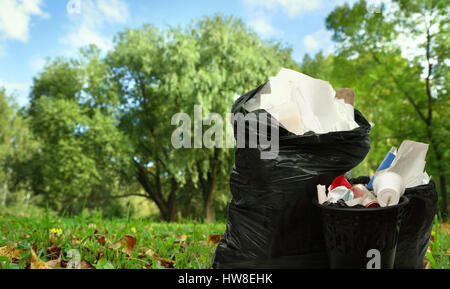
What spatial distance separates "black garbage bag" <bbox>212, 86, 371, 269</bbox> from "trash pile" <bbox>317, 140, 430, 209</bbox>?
4.7 inches

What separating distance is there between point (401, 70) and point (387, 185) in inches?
411

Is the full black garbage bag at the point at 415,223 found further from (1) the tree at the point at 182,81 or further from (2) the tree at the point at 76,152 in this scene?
(2) the tree at the point at 76,152

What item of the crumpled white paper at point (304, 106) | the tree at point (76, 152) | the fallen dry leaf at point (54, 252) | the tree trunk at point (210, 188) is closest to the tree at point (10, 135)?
the tree at point (76, 152)

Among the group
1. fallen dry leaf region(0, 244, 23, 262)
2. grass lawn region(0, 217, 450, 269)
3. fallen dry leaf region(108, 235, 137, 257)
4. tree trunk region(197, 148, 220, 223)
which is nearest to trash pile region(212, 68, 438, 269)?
grass lawn region(0, 217, 450, 269)

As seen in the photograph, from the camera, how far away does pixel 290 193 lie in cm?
170

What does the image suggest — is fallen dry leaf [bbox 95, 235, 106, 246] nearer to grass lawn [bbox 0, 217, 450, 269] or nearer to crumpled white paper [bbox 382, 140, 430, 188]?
grass lawn [bbox 0, 217, 450, 269]

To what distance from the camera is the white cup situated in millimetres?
1458

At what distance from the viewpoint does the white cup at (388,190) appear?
57.4 inches

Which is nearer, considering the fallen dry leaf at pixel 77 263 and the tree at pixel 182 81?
the fallen dry leaf at pixel 77 263

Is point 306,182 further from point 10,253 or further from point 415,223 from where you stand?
point 10,253

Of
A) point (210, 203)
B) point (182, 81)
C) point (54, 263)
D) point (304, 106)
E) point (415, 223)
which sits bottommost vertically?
point (210, 203)

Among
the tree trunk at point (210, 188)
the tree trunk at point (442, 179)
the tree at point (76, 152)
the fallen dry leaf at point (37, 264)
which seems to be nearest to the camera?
the fallen dry leaf at point (37, 264)

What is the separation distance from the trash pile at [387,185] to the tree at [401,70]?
839 cm

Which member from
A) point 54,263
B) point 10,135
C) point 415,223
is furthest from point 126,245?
point 10,135
